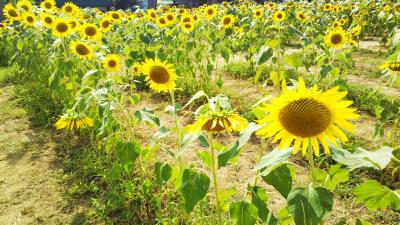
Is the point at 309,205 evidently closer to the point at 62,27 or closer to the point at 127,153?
the point at 127,153

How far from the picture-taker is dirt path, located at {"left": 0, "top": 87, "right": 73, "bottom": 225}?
2418mm

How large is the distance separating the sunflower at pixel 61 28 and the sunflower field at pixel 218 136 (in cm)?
2

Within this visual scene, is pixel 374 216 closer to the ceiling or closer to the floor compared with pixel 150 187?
closer to the floor

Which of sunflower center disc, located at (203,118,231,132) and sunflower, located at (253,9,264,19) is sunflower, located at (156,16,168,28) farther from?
sunflower center disc, located at (203,118,231,132)

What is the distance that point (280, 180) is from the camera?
1.24 m

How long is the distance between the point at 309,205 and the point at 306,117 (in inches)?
9.8

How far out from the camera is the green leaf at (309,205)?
39.4 inches

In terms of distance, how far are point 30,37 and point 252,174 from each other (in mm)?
3235

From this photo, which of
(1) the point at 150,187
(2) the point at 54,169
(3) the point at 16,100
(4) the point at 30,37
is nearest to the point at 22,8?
(4) the point at 30,37

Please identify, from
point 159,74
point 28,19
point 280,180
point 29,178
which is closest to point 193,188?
point 280,180

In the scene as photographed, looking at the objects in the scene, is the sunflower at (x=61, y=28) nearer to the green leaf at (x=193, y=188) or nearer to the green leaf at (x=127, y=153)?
the green leaf at (x=127, y=153)

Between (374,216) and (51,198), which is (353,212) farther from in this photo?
(51,198)

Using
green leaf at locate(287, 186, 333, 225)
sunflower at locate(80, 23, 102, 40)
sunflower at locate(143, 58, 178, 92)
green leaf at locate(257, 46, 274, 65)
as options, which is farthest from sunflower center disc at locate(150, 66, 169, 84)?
sunflower at locate(80, 23, 102, 40)

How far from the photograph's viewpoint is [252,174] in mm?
2799
